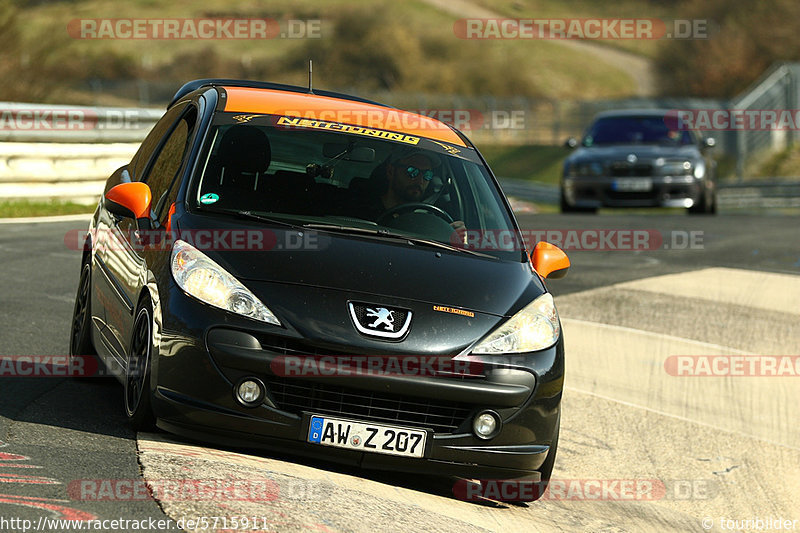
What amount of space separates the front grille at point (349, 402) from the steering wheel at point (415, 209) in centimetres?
118

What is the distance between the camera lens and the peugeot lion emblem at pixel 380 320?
207 inches

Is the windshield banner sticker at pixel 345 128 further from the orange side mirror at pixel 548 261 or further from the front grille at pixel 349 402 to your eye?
the front grille at pixel 349 402

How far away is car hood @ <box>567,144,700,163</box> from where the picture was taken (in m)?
19.4

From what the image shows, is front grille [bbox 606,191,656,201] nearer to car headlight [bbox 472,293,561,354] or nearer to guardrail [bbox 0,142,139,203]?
guardrail [bbox 0,142,139,203]

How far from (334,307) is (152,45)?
75468 mm

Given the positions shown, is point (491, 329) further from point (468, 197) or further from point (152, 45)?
point (152, 45)

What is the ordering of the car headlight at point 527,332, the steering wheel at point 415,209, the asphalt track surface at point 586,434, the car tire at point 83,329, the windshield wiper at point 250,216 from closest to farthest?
the asphalt track surface at point 586,434
the car headlight at point 527,332
the windshield wiper at point 250,216
the steering wheel at point 415,209
the car tire at point 83,329

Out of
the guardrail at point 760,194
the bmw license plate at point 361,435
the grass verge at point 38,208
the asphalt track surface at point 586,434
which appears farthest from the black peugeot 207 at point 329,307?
the guardrail at point 760,194

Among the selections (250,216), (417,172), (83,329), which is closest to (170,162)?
(250,216)

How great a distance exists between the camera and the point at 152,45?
78.0 metres

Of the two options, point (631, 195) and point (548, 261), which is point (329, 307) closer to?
point (548, 261)

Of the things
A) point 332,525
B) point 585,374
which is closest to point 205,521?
point 332,525

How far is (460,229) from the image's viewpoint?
633 centimetres

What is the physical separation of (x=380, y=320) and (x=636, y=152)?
14801 millimetres
